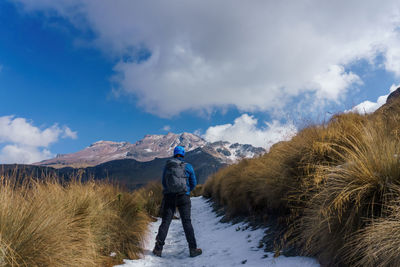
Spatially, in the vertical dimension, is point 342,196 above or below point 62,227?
above

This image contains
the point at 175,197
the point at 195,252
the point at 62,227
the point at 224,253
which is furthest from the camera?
the point at 175,197

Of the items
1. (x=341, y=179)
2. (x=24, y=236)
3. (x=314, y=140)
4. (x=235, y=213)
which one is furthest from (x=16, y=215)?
(x=235, y=213)

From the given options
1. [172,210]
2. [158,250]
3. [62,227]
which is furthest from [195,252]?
[62,227]

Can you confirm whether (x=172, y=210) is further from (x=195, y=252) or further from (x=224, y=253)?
(x=224, y=253)

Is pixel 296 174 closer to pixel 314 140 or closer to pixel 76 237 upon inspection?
pixel 314 140

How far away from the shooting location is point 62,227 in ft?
9.20

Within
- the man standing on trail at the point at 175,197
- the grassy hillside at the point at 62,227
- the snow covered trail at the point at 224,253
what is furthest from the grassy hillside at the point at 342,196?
the grassy hillside at the point at 62,227

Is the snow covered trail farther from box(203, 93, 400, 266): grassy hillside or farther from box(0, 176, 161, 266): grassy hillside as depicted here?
box(0, 176, 161, 266): grassy hillside

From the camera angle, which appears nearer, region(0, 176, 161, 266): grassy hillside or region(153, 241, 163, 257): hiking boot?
region(0, 176, 161, 266): grassy hillside

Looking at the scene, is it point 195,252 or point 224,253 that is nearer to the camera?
point 224,253

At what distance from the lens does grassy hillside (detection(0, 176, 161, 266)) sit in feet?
7.86

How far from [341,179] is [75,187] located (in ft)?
15.0

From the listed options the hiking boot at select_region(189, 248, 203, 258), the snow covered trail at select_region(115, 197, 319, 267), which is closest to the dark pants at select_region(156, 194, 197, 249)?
the hiking boot at select_region(189, 248, 203, 258)

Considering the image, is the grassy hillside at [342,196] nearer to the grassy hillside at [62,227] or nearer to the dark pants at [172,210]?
the dark pants at [172,210]
